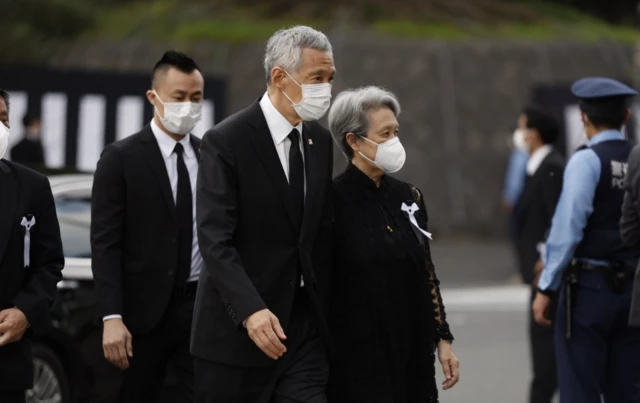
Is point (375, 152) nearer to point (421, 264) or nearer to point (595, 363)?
point (421, 264)

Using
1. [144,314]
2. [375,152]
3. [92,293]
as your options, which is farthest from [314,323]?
[92,293]

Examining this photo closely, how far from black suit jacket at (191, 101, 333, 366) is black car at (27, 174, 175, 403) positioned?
A: 7.73 ft

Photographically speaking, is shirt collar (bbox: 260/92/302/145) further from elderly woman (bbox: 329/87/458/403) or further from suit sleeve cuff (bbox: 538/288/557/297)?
suit sleeve cuff (bbox: 538/288/557/297)

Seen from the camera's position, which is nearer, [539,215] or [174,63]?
[174,63]

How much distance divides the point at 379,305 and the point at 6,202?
1.49 metres

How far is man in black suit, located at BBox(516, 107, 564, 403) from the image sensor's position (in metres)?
8.06

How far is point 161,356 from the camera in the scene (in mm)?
5840

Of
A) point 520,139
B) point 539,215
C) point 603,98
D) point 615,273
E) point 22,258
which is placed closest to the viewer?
point 22,258

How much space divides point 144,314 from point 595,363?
7.02ft

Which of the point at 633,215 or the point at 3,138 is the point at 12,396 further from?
the point at 633,215

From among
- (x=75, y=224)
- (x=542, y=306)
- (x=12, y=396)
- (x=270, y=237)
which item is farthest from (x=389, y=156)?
(x=75, y=224)

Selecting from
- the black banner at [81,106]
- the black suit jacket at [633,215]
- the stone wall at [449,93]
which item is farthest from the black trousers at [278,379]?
the stone wall at [449,93]

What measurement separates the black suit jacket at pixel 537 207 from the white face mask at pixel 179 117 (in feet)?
9.52

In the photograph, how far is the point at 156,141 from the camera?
6.10 meters
